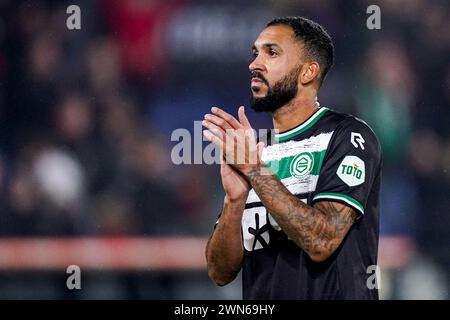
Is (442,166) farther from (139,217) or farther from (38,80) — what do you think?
(38,80)

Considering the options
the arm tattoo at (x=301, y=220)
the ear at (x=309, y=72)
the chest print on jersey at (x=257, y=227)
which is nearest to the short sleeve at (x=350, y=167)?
the arm tattoo at (x=301, y=220)

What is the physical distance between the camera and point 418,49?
725cm

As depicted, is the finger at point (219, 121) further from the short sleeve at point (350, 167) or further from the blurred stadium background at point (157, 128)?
the blurred stadium background at point (157, 128)

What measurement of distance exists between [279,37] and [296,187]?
0.71m

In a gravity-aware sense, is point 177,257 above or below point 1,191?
below

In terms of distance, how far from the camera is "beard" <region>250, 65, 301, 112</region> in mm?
3430

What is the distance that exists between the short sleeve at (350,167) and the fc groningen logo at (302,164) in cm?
6

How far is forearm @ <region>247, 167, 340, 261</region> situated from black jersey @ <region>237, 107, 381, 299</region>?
12 cm

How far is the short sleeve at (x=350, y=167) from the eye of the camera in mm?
3074

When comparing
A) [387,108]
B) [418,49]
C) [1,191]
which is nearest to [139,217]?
[1,191]

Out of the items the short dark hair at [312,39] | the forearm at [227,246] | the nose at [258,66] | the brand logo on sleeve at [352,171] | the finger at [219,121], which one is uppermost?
the short dark hair at [312,39]

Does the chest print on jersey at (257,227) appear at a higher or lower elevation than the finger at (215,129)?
lower

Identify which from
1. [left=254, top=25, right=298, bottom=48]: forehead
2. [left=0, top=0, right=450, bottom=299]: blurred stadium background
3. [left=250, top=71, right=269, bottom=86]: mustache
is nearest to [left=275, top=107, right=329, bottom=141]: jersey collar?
[left=250, top=71, right=269, bottom=86]: mustache

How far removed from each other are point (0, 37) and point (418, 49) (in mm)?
3903
